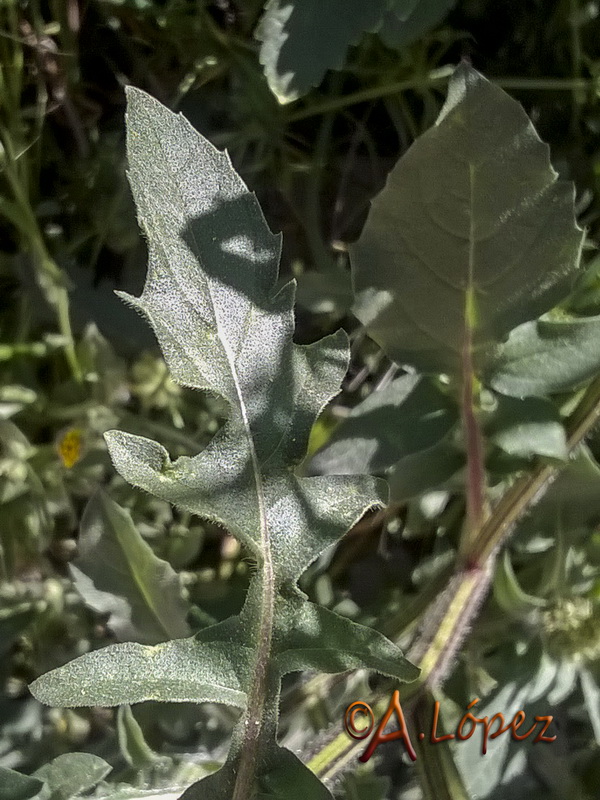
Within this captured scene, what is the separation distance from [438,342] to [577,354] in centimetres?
11

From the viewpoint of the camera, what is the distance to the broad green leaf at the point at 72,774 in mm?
662

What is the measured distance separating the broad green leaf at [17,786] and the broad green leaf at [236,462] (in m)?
0.13

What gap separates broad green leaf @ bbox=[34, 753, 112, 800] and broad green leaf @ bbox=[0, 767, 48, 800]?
37 millimetres

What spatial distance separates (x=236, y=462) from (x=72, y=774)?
12.1 inches

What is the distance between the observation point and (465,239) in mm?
643

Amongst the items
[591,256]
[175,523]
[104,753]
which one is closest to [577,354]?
[591,256]

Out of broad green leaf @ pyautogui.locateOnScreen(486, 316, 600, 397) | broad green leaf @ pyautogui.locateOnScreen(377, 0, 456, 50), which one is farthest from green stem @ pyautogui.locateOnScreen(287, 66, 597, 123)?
broad green leaf @ pyautogui.locateOnScreen(486, 316, 600, 397)

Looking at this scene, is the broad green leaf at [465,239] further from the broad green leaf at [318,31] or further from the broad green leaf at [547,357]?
the broad green leaf at [318,31]

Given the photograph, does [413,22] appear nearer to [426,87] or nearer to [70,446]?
[426,87]

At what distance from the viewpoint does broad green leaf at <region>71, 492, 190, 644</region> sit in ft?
2.61

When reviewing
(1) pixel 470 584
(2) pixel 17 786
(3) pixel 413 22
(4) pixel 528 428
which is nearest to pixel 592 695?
(1) pixel 470 584

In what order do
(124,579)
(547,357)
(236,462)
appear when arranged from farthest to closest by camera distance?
(124,579) < (547,357) < (236,462)

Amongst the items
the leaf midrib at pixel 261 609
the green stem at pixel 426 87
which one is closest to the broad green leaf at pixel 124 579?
the leaf midrib at pixel 261 609

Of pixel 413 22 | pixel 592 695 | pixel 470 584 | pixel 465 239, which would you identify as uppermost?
pixel 413 22
